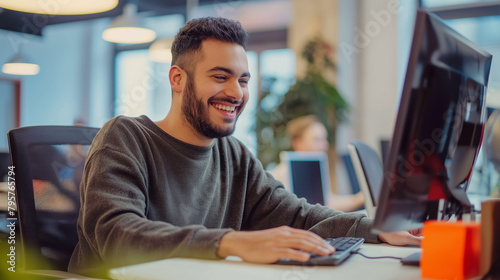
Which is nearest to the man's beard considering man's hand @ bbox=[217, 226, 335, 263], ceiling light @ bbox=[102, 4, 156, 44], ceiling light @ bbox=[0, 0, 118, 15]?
man's hand @ bbox=[217, 226, 335, 263]

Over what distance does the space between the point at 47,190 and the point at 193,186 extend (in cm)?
41

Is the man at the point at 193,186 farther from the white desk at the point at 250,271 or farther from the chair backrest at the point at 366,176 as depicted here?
the chair backrest at the point at 366,176

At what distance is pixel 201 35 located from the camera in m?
1.46

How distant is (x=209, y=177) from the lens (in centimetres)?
154

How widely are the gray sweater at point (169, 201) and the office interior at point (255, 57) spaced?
237 centimetres

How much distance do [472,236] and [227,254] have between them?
1.43ft

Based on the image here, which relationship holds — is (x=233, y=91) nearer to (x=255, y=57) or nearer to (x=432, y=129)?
(x=432, y=129)

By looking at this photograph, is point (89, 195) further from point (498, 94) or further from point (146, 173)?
point (498, 94)

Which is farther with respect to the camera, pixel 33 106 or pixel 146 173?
pixel 33 106

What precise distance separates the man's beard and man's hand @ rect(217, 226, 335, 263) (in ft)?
1.63

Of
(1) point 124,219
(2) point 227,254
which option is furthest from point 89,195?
(2) point 227,254

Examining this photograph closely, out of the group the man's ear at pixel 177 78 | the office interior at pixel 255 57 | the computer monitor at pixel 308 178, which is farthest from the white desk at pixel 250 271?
the office interior at pixel 255 57

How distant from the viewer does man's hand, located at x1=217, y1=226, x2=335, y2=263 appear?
0.97 meters

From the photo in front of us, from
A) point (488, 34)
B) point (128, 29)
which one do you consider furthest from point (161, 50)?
point (488, 34)
